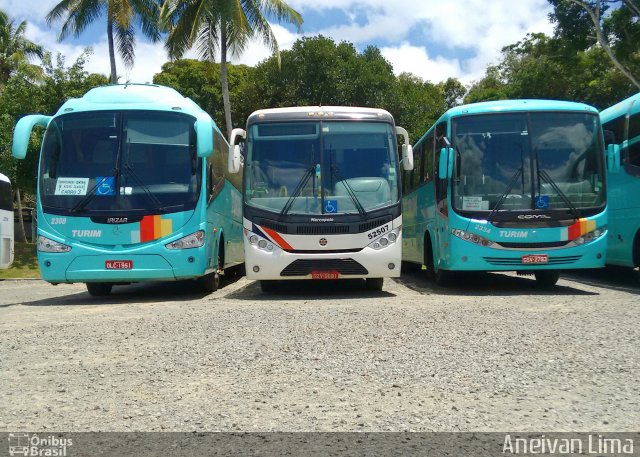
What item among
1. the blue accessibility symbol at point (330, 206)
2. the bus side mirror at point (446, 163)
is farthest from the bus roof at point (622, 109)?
the blue accessibility symbol at point (330, 206)

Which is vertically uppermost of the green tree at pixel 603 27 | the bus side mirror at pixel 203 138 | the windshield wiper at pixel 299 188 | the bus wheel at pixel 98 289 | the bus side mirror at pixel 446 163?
the green tree at pixel 603 27

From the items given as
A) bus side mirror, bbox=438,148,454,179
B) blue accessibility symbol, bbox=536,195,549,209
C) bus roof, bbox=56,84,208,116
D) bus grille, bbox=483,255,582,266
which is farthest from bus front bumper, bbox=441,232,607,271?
bus roof, bbox=56,84,208,116

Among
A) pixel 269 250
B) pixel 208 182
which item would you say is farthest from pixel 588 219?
pixel 208 182

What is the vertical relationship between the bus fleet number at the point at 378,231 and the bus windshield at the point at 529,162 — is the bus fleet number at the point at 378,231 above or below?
below

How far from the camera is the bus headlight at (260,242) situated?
11602mm

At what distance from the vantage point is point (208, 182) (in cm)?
1255

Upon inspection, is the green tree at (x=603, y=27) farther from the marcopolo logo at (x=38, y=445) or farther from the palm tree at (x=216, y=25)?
the marcopolo logo at (x=38, y=445)

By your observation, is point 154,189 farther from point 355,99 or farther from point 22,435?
point 355,99

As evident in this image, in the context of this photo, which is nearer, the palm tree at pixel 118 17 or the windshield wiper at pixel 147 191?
the windshield wiper at pixel 147 191

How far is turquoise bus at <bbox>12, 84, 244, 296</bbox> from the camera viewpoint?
453 inches

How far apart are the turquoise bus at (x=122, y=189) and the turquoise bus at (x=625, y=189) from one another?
7.42m

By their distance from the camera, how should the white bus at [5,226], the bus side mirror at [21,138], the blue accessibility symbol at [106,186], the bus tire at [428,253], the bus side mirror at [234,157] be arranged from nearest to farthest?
the bus side mirror at [21,138]
the blue accessibility symbol at [106,186]
the bus side mirror at [234,157]
the bus tire at [428,253]
the white bus at [5,226]

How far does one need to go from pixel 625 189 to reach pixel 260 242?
23.6 ft

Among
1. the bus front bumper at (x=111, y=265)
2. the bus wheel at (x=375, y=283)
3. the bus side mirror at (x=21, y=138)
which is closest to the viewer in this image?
the bus side mirror at (x=21, y=138)
